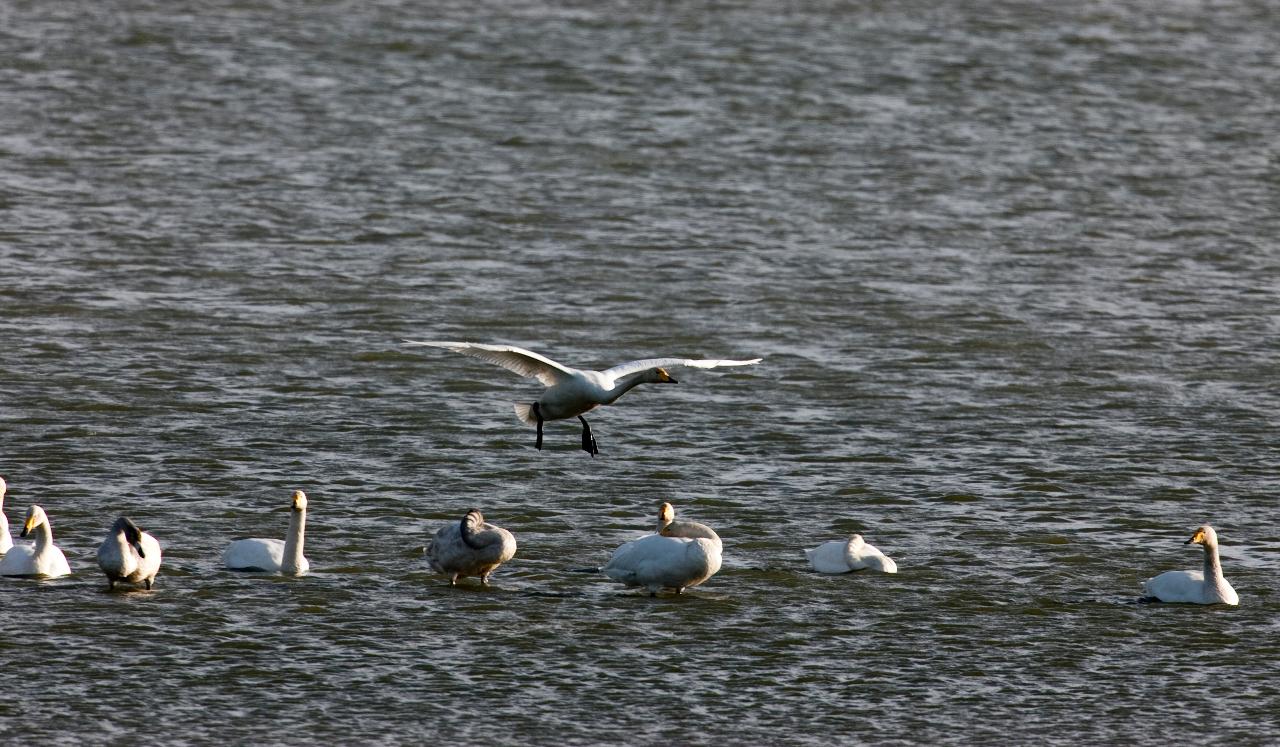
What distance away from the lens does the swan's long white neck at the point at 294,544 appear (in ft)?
48.2

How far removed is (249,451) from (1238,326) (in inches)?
445

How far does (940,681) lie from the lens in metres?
13.1

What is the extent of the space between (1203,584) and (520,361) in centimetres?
546

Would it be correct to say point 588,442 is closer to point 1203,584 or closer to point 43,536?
point 43,536

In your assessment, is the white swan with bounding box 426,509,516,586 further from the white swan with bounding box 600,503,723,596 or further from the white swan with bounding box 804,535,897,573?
the white swan with bounding box 804,535,897,573

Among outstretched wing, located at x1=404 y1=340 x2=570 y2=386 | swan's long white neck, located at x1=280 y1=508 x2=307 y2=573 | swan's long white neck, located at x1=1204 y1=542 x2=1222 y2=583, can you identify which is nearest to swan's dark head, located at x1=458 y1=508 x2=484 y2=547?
swan's long white neck, located at x1=280 y1=508 x2=307 y2=573

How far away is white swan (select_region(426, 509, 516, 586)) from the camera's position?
47.5 feet

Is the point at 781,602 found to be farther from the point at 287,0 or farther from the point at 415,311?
the point at 287,0

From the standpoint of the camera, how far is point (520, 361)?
1695 cm

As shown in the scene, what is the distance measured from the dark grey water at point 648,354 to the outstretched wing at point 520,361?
0.97 m

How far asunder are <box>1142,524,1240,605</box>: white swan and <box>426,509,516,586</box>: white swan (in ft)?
14.4

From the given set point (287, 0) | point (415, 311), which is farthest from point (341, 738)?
point (287, 0)

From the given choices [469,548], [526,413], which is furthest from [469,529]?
[526,413]

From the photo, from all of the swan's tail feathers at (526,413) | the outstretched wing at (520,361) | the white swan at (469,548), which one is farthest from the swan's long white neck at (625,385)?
the white swan at (469,548)
